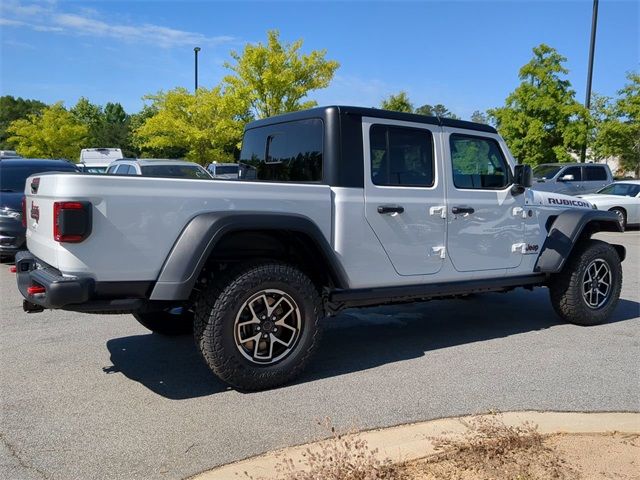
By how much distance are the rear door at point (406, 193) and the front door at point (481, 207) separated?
0.16m

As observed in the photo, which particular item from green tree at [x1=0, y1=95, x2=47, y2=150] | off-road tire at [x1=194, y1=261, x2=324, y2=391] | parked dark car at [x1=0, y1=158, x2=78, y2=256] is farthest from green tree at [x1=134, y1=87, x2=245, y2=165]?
green tree at [x1=0, y1=95, x2=47, y2=150]

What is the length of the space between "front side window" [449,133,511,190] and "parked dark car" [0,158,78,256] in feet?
21.6

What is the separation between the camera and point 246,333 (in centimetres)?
404

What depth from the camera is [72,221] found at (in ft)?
11.2

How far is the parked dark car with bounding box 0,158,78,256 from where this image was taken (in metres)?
8.95

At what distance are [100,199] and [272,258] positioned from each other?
1331mm

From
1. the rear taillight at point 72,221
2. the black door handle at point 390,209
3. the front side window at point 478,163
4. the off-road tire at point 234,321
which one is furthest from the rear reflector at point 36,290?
the front side window at point 478,163

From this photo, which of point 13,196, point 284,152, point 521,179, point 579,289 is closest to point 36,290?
point 284,152

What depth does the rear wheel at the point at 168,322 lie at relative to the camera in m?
5.21

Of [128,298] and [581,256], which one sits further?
[581,256]

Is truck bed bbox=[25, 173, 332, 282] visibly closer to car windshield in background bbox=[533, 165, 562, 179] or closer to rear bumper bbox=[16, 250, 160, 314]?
rear bumper bbox=[16, 250, 160, 314]

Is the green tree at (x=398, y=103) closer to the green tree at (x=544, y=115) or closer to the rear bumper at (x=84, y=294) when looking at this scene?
the green tree at (x=544, y=115)

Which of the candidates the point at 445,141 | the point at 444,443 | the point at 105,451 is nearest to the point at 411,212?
the point at 445,141

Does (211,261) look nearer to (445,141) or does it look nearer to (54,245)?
(54,245)
